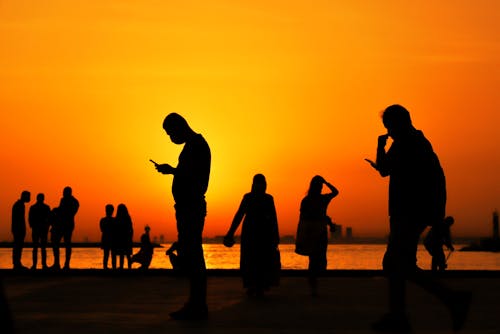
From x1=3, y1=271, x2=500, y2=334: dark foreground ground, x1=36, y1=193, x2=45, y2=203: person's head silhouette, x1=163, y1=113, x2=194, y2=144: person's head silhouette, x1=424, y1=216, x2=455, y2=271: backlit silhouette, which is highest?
x1=163, y1=113, x2=194, y2=144: person's head silhouette

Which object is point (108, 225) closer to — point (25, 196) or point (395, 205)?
point (25, 196)

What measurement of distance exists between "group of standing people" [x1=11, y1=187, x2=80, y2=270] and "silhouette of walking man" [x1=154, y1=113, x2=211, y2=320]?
1223 cm

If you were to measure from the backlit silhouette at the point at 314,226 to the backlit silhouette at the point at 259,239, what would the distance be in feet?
1.68

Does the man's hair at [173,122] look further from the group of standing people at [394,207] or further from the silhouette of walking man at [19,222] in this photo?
the silhouette of walking man at [19,222]

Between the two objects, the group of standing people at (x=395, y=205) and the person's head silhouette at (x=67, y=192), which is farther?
the person's head silhouette at (x=67, y=192)

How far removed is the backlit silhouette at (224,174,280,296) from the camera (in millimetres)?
17250

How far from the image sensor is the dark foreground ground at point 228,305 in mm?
11078

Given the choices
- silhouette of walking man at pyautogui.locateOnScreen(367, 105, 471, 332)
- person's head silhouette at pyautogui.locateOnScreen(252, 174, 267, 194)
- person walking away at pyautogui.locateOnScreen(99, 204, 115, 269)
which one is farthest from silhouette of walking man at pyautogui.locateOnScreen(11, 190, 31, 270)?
silhouette of walking man at pyautogui.locateOnScreen(367, 105, 471, 332)

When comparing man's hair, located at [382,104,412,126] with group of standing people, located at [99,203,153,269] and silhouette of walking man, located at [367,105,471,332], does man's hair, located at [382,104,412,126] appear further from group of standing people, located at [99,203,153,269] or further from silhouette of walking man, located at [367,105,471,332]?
group of standing people, located at [99,203,153,269]

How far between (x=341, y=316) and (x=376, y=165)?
2.20 m

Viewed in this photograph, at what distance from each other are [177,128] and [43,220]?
43.2 feet

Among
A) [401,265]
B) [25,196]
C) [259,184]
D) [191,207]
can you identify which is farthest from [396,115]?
[25,196]

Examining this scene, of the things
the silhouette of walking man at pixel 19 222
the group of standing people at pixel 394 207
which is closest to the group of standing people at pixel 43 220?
the silhouette of walking man at pixel 19 222

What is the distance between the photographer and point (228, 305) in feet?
47.1
